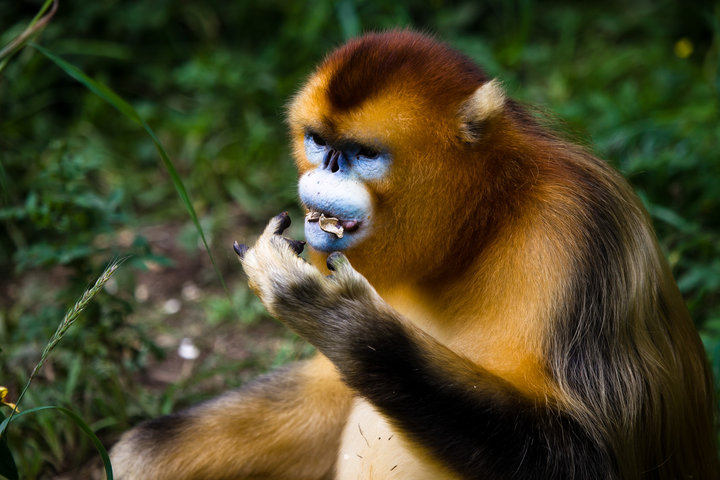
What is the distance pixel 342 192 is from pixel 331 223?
0.32 feet

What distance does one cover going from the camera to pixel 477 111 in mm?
2590

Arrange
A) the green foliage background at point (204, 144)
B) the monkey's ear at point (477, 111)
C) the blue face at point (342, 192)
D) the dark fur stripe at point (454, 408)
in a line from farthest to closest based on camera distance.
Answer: the green foliage background at point (204, 144) → the monkey's ear at point (477, 111) → the blue face at point (342, 192) → the dark fur stripe at point (454, 408)

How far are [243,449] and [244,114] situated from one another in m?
3.60

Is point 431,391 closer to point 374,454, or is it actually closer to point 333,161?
point 374,454

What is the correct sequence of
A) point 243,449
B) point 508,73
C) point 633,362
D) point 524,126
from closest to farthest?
point 633,362 < point 524,126 < point 243,449 < point 508,73

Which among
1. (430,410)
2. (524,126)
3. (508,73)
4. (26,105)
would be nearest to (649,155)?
(508,73)

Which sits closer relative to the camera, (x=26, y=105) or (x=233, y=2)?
(x=26, y=105)

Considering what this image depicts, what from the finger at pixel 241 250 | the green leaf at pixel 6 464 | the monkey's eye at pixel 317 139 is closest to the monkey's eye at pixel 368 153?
the monkey's eye at pixel 317 139

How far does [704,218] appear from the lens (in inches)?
190

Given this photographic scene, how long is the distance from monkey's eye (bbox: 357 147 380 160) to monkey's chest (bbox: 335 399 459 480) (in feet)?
2.52

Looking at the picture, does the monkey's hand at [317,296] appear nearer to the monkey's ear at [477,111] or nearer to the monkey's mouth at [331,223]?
the monkey's mouth at [331,223]

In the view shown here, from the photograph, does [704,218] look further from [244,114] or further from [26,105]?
[26,105]

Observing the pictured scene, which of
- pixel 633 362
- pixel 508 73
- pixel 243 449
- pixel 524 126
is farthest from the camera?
pixel 508 73

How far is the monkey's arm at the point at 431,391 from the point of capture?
233 centimetres
